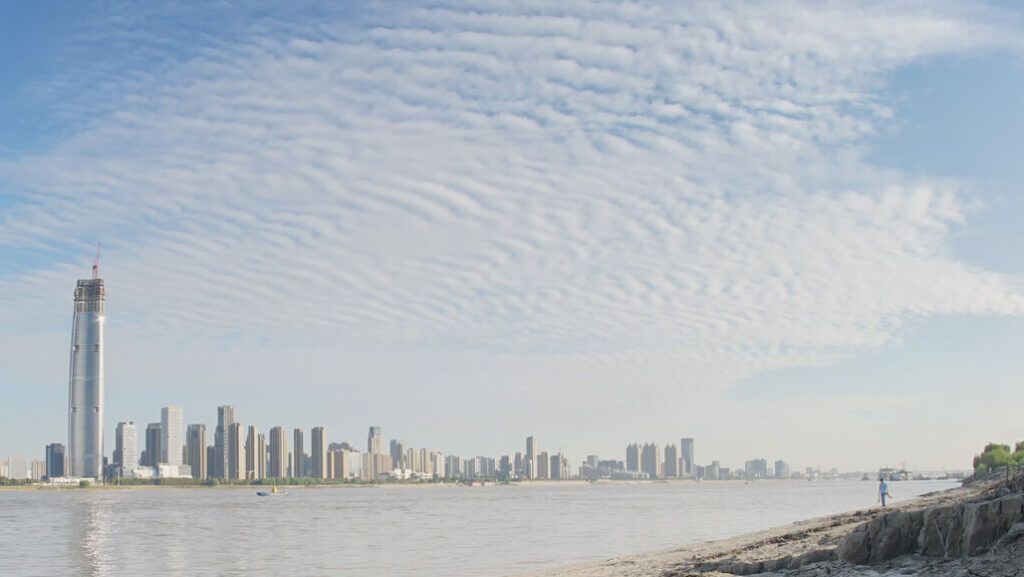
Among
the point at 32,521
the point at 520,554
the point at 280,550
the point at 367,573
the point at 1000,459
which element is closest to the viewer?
the point at 367,573

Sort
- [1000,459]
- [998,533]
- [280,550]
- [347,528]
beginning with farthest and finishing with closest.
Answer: [1000,459], [347,528], [280,550], [998,533]

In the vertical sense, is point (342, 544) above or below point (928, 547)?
below

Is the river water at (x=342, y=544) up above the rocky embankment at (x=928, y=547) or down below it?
below

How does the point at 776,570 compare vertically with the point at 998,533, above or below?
below

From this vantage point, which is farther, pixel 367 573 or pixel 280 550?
pixel 280 550

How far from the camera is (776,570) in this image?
24719 mm

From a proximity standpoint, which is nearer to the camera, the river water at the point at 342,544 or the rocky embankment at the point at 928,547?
the rocky embankment at the point at 928,547

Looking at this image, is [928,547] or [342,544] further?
[342,544]

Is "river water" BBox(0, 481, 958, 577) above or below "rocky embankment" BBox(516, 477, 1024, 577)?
below

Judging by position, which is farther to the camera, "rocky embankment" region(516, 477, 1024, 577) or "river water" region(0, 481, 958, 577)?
"river water" region(0, 481, 958, 577)

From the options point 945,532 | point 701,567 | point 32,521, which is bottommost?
point 32,521

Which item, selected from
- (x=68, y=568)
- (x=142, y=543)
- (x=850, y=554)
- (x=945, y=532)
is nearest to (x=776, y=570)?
(x=850, y=554)

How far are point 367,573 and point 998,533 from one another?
3116 centimetres

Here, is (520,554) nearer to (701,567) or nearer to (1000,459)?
(701,567)
